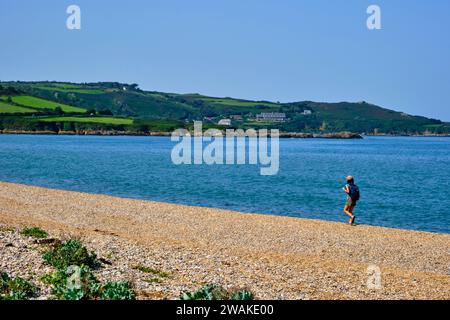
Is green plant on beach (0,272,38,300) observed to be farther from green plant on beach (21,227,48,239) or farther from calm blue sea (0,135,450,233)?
calm blue sea (0,135,450,233)

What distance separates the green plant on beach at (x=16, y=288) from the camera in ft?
37.1

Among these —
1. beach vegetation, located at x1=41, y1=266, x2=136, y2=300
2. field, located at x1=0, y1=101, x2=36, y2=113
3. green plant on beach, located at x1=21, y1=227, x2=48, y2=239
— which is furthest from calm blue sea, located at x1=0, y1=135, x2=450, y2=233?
field, located at x1=0, y1=101, x2=36, y2=113

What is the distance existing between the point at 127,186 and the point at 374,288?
38019 mm

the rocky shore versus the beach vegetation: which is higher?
the beach vegetation

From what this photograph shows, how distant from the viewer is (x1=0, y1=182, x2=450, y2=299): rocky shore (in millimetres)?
13727

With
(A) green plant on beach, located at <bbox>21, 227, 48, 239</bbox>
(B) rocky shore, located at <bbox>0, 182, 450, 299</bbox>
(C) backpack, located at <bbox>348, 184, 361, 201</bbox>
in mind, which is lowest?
(B) rocky shore, located at <bbox>0, 182, 450, 299</bbox>

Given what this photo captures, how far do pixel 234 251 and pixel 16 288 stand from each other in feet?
27.1

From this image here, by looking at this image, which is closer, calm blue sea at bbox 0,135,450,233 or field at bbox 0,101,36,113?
calm blue sea at bbox 0,135,450,233

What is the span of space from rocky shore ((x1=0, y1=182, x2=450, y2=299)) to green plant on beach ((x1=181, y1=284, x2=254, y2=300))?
2.34 feet

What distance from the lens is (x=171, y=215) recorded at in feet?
94.7

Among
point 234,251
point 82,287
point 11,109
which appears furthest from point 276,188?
point 11,109

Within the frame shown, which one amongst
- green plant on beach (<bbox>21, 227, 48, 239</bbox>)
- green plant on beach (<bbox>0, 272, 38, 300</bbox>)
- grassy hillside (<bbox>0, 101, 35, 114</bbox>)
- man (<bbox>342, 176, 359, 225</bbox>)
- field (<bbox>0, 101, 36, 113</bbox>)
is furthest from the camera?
field (<bbox>0, 101, 36, 113</bbox>)

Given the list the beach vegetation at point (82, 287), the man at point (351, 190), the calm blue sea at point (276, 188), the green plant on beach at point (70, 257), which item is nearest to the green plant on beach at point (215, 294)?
the beach vegetation at point (82, 287)

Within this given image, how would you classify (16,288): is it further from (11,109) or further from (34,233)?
(11,109)
